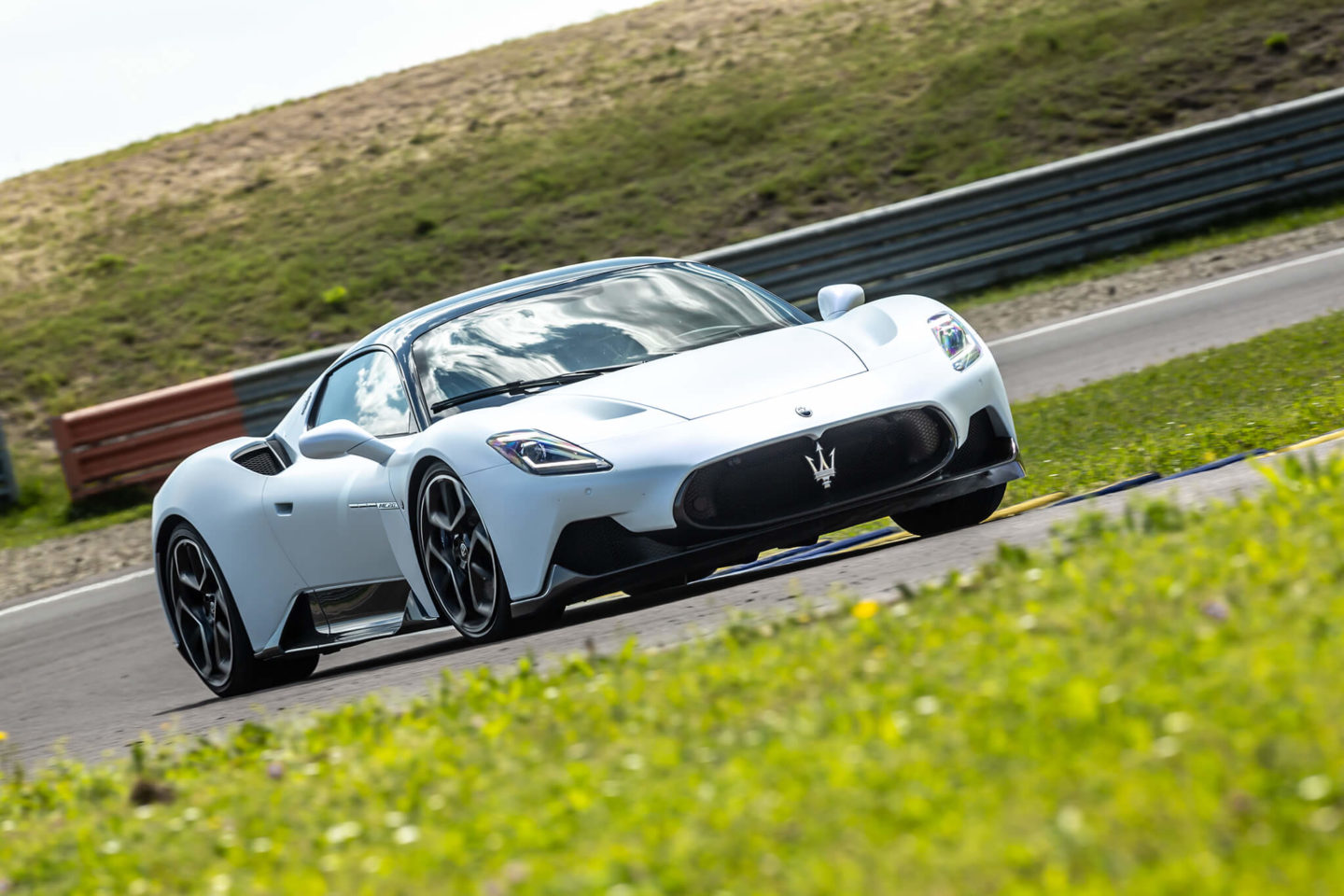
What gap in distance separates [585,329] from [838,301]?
1048 millimetres

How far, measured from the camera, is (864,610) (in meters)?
4.25

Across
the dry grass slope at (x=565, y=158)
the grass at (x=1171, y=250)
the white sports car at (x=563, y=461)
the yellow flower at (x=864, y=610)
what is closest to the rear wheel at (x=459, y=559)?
the white sports car at (x=563, y=461)

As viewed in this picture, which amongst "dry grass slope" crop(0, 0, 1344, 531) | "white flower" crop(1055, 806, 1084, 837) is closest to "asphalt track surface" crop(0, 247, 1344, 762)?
"white flower" crop(1055, 806, 1084, 837)

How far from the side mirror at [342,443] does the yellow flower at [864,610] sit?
252 cm

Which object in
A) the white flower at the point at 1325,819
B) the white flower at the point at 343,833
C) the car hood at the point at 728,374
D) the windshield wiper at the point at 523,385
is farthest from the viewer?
the windshield wiper at the point at 523,385

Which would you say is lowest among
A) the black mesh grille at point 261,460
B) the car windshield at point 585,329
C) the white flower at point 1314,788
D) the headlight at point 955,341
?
the black mesh grille at point 261,460

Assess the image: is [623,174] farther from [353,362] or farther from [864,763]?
[864,763]

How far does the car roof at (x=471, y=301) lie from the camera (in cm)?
676

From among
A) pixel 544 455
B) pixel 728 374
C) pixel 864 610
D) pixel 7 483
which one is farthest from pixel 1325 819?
pixel 7 483

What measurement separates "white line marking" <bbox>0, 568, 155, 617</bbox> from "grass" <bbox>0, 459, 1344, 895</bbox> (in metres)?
6.19

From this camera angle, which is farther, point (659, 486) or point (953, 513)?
point (953, 513)

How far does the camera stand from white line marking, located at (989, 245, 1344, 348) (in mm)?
12641

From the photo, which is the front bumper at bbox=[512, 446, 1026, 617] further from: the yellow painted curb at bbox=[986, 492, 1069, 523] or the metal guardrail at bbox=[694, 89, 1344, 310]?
the metal guardrail at bbox=[694, 89, 1344, 310]

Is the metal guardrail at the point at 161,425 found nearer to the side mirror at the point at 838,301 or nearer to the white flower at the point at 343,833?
the side mirror at the point at 838,301
